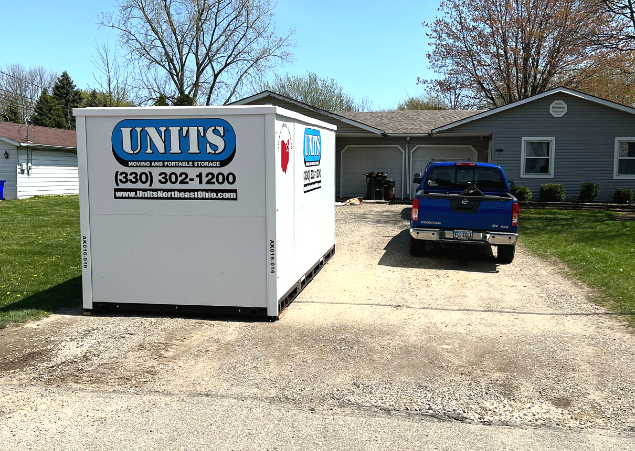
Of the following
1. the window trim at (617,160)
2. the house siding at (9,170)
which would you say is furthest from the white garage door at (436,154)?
the house siding at (9,170)

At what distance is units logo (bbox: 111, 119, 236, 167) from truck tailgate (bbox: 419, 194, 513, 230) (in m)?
4.77

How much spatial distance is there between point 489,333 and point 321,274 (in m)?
3.78

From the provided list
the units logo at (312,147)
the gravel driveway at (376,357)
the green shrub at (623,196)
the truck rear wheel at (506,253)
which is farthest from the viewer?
the green shrub at (623,196)

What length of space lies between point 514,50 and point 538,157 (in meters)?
16.2

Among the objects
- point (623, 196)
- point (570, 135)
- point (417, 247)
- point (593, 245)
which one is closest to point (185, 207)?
point (417, 247)

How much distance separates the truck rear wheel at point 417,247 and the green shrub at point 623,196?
1316 centimetres

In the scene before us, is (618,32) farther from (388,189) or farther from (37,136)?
(37,136)

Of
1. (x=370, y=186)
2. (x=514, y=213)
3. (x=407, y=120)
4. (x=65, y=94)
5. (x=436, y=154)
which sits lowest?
(x=514, y=213)

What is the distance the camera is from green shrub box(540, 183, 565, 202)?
68.8 feet

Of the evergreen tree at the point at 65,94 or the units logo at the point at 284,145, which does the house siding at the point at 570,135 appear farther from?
the evergreen tree at the point at 65,94

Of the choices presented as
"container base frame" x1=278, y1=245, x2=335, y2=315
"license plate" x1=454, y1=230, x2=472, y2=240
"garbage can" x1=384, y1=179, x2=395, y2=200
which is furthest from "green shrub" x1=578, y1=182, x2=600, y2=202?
"container base frame" x1=278, y1=245, x2=335, y2=315

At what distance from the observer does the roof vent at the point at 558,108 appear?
21.4 metres

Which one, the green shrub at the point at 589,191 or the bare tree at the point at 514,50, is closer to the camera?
the green shrub at the point at 589,191

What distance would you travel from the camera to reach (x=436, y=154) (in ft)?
79.7
